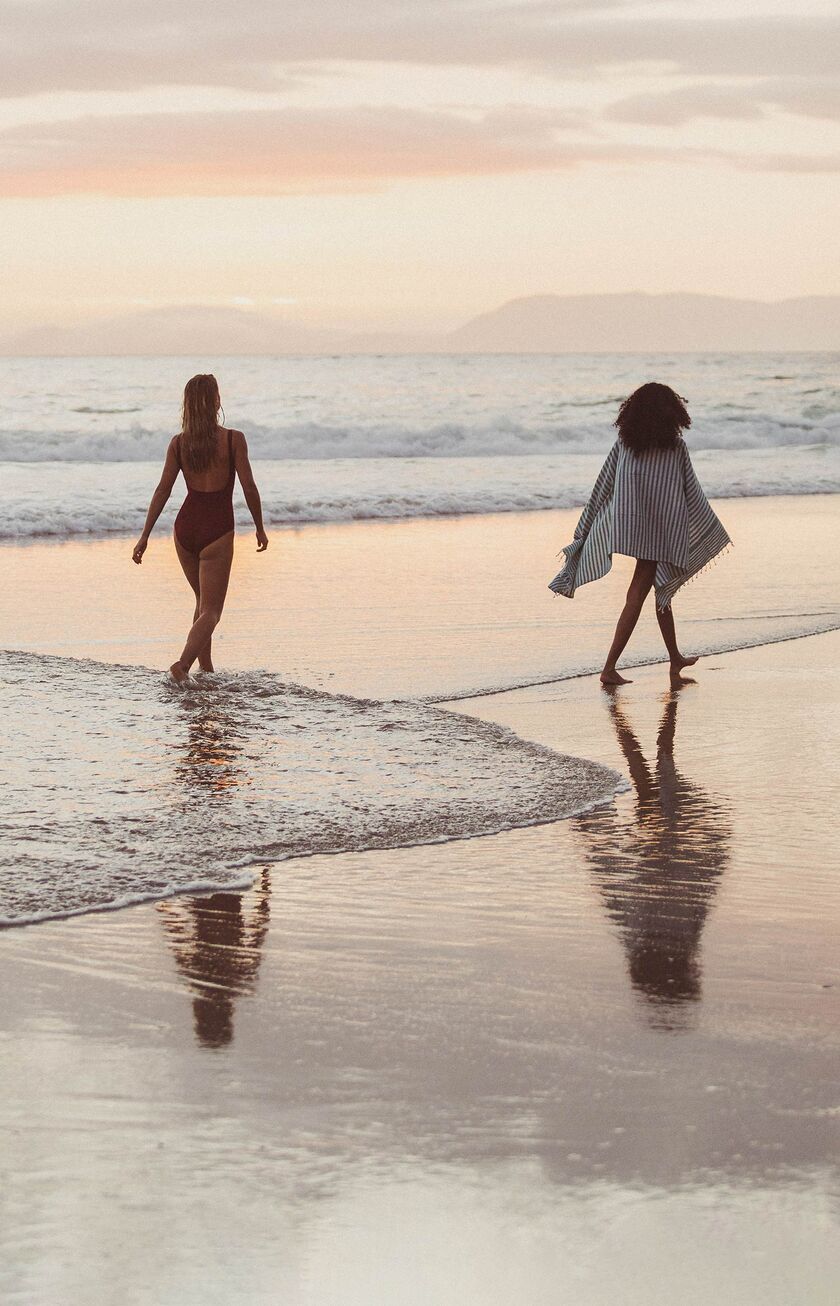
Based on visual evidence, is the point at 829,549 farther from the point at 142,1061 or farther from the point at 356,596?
the point at 142,1061

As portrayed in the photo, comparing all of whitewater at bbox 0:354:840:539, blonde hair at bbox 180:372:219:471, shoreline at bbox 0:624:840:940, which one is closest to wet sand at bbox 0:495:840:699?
shoreline at bbox 0:624:840:940

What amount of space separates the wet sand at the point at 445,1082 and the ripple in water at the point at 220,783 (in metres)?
0.21

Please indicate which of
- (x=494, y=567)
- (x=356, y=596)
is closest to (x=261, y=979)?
(x=356, y=596)

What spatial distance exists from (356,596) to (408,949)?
26.1ft

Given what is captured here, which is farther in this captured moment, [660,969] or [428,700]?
[428,700]

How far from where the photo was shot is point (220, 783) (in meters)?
6.06

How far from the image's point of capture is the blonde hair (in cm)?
806

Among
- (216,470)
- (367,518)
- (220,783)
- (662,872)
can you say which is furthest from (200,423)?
(367,518)

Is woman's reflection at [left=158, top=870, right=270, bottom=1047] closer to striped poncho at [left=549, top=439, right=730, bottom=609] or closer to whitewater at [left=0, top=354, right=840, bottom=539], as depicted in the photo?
striped poncho at [left=549, top=439, right=730, bottom=609]

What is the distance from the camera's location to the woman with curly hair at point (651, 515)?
343 inches

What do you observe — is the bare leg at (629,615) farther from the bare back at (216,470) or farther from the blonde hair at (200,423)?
the blonde hair at (200,423)

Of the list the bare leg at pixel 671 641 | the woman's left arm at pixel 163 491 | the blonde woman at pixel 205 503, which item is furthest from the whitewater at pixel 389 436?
the bare leg at pixel 671 641

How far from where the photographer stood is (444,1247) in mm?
2625

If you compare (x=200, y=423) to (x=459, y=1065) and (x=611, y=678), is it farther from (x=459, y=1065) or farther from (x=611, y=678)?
(x=459, y=1065)
